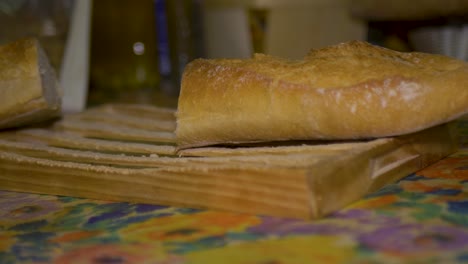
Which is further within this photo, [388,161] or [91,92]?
[91,92]

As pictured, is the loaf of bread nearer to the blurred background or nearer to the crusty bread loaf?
the crusty bread loaf

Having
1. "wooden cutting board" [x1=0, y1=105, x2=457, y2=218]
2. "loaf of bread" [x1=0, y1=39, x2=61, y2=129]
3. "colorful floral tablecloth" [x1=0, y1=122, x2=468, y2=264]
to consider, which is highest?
"loaf of bread" [x1=0, y1=39, x2=61, y2=129]

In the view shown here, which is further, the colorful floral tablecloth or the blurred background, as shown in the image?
the blurred background

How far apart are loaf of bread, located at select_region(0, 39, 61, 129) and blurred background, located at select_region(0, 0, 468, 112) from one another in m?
0.52

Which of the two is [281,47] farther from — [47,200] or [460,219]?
[460,219]

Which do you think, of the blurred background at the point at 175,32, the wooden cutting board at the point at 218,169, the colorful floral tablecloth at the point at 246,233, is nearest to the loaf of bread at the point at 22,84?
the wooden cutting board at the point at 218,169

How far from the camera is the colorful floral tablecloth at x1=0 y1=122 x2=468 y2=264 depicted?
67 centimetres

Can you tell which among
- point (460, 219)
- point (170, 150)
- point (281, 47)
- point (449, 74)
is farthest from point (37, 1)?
point (460, 219)

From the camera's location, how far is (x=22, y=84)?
115cm

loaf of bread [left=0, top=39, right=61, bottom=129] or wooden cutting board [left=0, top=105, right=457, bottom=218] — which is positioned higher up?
loaf of bread [left=0, top=39, right=61, bottom=129]

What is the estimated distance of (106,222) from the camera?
2.69ft

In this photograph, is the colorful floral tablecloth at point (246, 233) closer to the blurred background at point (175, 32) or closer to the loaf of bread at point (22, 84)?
the loaf of bread at point (22, 84)

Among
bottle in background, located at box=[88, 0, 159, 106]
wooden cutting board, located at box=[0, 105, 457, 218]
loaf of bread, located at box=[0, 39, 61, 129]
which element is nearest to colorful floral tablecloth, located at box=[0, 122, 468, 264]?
wooden cutting board, located at box=[0, 105, 457, 218]

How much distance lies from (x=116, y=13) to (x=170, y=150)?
1.19 metres
